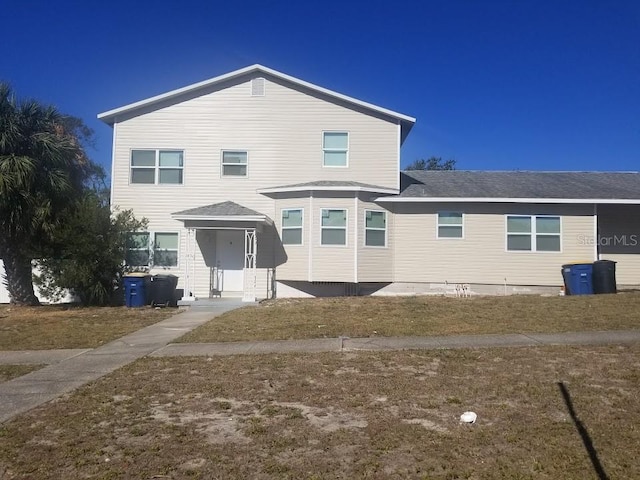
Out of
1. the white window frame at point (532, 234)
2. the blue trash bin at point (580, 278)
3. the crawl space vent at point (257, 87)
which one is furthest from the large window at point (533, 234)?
the crawl space vent at point (257, 87)

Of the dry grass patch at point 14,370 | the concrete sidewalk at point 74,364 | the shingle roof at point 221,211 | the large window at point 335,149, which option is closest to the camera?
the concrete sidewalk at point 74,364

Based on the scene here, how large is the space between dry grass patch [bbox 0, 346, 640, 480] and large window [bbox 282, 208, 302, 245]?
9.41 m

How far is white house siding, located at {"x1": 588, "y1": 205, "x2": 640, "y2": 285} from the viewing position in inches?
712

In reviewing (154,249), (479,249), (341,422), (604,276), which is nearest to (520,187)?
(479,249)

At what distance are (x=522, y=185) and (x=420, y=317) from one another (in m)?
8.93

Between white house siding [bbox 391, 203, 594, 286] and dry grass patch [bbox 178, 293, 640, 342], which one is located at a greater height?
white house siding [bbox 391, 203, 594, 286]

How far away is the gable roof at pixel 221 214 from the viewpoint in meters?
16.4

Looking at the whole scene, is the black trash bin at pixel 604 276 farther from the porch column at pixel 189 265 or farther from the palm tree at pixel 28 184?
the palm tree at pixel 28 184

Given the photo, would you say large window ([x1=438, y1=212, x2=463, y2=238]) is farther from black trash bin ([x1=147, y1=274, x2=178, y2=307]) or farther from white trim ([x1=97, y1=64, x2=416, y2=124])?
black trash bin ([x1=147, y1=274, x2=178, y2=307])

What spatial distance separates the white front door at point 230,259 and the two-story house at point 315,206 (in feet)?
0.12

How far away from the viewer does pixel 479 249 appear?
1756cm

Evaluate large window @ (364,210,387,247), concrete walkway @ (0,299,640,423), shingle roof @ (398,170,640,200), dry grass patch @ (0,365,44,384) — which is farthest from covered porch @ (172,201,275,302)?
dry grass patch @ (0,365,44,384)

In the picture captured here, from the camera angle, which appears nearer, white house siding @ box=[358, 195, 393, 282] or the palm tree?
the palm tree

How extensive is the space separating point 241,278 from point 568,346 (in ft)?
37.0
